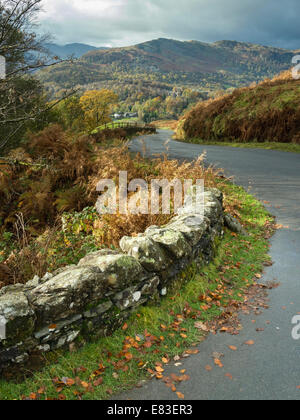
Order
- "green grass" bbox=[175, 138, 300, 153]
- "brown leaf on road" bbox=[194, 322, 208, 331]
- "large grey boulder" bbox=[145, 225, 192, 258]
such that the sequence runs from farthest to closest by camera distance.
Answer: "green grass" bbox=[175, 138, 300, 153] → "large grey boulder" bbox=[145, 225, 192, 258] → "brown leaf on road" bbox=[194, 322, 208, 331]

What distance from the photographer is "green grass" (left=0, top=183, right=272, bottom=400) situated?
2916 mm

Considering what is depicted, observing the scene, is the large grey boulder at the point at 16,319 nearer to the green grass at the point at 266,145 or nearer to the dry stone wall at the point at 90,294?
the dry stone wall at the point at 90,294

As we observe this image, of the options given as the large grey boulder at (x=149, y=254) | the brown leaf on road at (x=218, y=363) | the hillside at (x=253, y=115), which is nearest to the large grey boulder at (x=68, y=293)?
the large grey boulder at (x=149, y=254)

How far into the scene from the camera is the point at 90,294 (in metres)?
3.39

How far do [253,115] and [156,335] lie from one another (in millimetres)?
19176

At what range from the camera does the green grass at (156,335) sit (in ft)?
9.57

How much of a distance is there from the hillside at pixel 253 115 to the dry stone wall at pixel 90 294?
15.7m

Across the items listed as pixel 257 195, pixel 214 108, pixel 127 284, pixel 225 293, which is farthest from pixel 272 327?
pixel 214 108

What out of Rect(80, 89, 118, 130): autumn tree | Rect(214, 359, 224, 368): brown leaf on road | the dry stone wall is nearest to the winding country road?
Rect(214, 359, 224, 368): brown leaf on road

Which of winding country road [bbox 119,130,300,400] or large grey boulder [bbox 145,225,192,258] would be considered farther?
large grey boulder [bbox 145,225,192,258]

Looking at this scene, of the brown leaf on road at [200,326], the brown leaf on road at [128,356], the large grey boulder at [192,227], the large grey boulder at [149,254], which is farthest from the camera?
the large grey boulder at [192,227]

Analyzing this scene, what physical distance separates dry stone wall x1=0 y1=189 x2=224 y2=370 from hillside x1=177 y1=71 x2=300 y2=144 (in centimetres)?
1567

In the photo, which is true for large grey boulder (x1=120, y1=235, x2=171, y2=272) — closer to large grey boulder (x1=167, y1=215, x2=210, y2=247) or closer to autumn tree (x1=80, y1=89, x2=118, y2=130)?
A: large grey boulder (x1=167, y1=215, x2=210, y2=247)

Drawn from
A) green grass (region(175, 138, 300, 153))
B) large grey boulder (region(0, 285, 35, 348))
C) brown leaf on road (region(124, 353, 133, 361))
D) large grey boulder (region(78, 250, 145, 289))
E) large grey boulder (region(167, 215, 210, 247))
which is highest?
green grass (region(175, 138, 300, 153))
